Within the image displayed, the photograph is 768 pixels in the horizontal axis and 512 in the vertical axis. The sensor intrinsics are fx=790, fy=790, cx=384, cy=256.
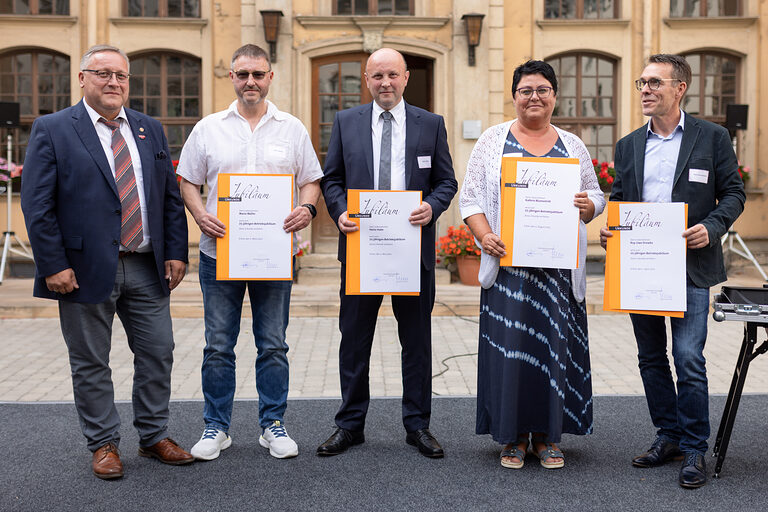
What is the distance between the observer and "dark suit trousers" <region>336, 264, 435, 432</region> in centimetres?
407

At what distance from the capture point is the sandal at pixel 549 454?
12.5 feet

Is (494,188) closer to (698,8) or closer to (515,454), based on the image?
(515,454)

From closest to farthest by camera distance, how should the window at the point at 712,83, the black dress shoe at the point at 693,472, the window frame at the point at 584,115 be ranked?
1. the black dress shoe at the point at 693,472
2. the window frame at the point at 584,115
3. the window at the point at 712,83

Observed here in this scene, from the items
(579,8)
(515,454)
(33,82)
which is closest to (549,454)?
(515,454)

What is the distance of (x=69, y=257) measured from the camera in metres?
3.69

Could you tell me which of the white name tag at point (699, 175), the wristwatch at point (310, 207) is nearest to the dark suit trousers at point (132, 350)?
the wristwatch at point (310, 207)

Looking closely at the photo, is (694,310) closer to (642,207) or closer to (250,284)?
(642,207)

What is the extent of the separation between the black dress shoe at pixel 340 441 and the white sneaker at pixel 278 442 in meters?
0.14

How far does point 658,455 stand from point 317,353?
3498 millimetres

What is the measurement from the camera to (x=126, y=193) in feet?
12.3

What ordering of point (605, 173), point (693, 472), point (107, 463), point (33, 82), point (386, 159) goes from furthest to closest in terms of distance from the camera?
1. point (33, 82)
2. point (605, 173)
3. point (386, 159)
4. point (107, 463)
5. point (693, 472)

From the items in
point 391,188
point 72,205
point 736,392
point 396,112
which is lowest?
point 736,392

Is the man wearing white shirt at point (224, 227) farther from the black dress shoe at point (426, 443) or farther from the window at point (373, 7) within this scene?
the window at point (373, 7)

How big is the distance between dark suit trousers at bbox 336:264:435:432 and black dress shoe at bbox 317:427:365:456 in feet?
0.11
